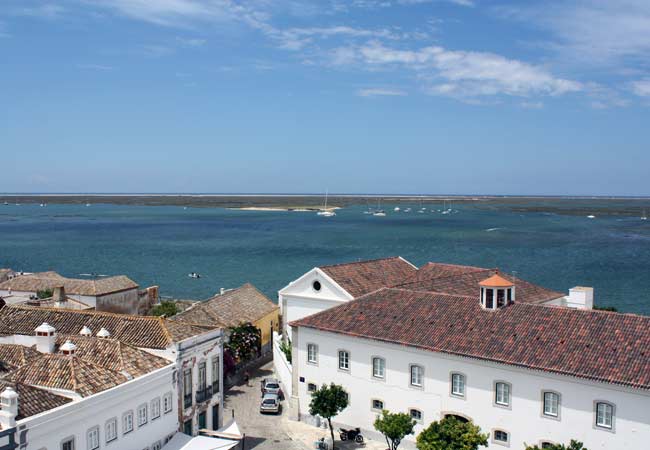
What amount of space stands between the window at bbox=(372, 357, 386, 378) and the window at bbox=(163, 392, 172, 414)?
10.0 meters

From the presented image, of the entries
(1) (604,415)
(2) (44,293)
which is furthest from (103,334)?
(2) (44,293)

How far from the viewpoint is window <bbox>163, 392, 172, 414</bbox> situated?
96.6 feet

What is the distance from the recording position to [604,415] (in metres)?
26.6

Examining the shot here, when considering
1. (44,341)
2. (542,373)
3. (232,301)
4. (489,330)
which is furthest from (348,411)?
(232,301)

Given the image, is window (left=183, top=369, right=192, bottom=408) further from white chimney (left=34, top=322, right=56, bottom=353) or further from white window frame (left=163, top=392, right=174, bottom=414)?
white chimney (left=34, top=322, right=56, bottom=353)

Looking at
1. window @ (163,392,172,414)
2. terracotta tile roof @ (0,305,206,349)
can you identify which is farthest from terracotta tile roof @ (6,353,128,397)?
terracotta tile roof @ (0,305,206,349)

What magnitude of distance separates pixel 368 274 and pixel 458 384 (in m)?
17.5

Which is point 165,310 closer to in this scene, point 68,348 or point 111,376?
point 68,348

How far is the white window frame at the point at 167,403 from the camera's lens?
2944 centimetres

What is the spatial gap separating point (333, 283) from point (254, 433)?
12.8 meters

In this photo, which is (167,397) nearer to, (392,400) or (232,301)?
(392,400)

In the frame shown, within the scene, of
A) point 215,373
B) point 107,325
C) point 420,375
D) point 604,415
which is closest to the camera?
point 604,415

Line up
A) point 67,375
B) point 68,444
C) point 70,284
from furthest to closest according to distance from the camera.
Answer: point 70,284
point 67,375
point 68,444

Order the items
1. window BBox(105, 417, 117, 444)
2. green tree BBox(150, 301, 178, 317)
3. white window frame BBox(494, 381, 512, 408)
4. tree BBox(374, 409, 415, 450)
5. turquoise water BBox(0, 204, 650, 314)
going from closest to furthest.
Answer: window BBox(105, 417, 117, 444)
white window frame BBox(494, 381, 512, 408)
tree BBox(374, 409, 415, 450)
green tree BBox(150, 301, 178, 317)
turquoise water BBox(0, 204, 650, 314)
